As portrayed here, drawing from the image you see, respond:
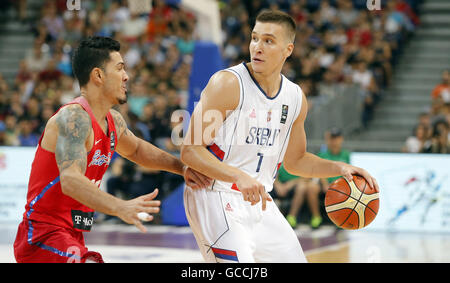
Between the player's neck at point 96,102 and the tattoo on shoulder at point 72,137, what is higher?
the player's neck at point 96,102

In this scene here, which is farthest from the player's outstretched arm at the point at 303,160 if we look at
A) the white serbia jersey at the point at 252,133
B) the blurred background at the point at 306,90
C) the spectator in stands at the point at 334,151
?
the spectator in stands at the point at 334,151

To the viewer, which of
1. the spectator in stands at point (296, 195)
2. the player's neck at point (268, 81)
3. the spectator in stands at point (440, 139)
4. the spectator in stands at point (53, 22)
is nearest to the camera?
the player's neck at point (268, 81)

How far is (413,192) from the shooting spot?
428 inches

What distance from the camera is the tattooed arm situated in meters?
A: 3.77

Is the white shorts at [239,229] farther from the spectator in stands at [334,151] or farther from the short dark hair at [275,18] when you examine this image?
the spectator in stands at [334,151]

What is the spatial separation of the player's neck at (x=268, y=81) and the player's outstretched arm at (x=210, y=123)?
20 centimetres

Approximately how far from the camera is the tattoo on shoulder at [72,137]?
406 centimetres

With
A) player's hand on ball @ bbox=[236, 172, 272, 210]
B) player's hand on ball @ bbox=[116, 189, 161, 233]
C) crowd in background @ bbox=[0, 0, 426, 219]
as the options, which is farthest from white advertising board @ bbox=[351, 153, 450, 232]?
player's hand on ball @ bbox=[116, 189, 161, 233]

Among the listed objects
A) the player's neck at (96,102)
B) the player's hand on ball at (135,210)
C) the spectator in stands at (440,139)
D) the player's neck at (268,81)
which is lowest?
the spectator in stands at (440,139)

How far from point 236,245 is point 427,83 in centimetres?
1248

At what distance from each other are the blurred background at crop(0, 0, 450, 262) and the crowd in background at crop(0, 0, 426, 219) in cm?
3

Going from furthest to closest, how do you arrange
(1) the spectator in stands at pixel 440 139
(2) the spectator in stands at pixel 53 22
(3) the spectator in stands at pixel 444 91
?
(2) the spectator in stands at pixel 53 22, (3) the spectator in stands at pixel 444 91, (1) the spectator in stands at pixel 440 139

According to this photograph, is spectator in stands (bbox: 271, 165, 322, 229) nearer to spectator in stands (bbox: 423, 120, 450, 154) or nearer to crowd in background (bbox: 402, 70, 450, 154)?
→ crowd in background (bbox: 402, 70, 450, 154)

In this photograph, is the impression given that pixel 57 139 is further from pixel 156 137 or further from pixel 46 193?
pixel 156 137
